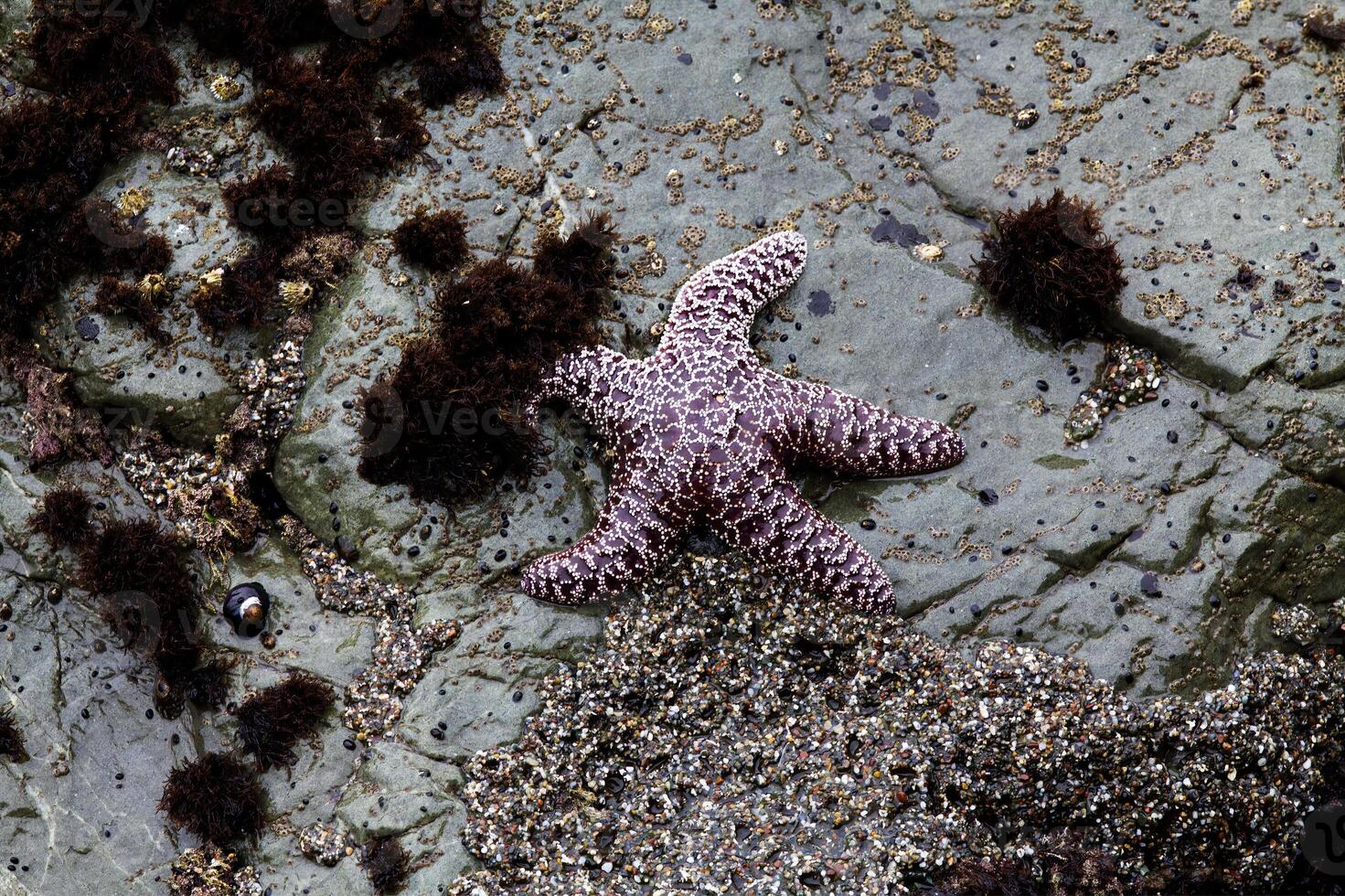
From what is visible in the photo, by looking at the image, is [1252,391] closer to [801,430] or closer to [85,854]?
[801,430]

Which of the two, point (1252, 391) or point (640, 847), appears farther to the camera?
point (1252, 391)

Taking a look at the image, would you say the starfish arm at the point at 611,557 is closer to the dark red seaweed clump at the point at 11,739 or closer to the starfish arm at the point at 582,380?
the starfish arm at the point at 582,380

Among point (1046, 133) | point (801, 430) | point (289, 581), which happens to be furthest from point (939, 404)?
point (289, 581)

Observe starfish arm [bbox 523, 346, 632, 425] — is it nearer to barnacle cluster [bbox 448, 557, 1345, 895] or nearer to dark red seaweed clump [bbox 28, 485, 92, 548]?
barnacle cluster [bbox 448, 557, 1345, 895]

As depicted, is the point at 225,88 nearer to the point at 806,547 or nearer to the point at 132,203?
the point at 132,203

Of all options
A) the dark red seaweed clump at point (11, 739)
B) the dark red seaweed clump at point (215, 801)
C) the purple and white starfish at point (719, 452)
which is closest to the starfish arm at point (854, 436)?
the purple and white starfish at point (719, 452)

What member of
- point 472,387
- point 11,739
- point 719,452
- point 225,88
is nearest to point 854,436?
point 719,452

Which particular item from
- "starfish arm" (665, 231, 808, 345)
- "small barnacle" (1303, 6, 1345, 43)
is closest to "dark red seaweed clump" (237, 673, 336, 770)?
"starfish arm" (665, 231, 808, 345)
